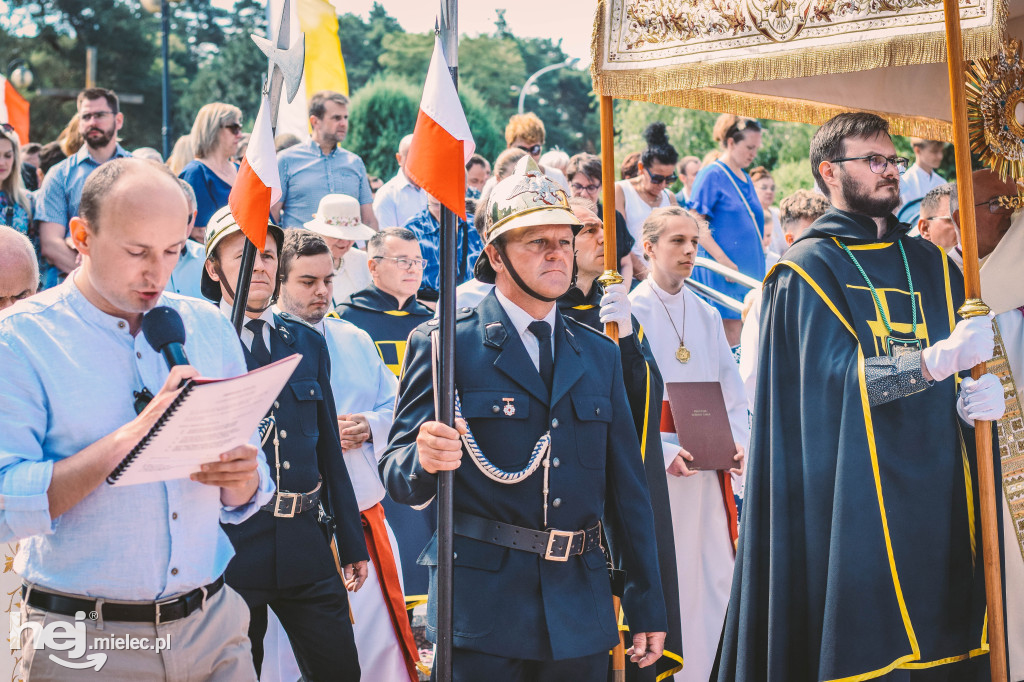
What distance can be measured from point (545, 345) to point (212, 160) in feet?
17.0

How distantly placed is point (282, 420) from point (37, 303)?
173 centimetres

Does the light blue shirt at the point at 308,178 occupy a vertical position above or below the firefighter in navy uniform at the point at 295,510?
above

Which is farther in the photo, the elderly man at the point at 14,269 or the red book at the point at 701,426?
the red book at the point at 701,426

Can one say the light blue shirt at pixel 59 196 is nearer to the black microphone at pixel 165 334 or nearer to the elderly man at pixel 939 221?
the black microphone at pixel 165 334

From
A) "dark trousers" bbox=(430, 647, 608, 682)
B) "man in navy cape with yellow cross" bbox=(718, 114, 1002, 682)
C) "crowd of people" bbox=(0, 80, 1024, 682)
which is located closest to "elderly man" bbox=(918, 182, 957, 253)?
"crowd of people" bbox=(0, 80, 1024, 682)

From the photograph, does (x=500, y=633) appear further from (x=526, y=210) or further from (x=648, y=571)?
(x=526, y=210)

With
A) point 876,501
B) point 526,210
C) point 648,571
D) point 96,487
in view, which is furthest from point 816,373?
point 96,487

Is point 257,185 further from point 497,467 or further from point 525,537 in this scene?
point 525,537

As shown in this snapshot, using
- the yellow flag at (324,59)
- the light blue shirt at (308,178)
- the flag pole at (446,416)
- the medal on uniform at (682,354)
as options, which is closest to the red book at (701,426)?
the medal on uniform at (682,354)

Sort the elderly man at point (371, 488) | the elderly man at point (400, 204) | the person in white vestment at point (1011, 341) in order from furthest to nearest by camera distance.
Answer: the elderly man at point (400, 204) < the elderly man at point (371, 488) < the person in white vestment at point (1011, 341)

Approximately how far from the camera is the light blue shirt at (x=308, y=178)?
9.03 metres

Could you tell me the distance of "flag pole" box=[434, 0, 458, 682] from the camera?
3502 millimetres

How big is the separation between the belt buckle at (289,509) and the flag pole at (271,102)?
0.73m

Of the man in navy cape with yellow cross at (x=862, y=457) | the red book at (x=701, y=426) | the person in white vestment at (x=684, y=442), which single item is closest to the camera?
the man in navy cape with yellow cross at (x=862, y=457)
